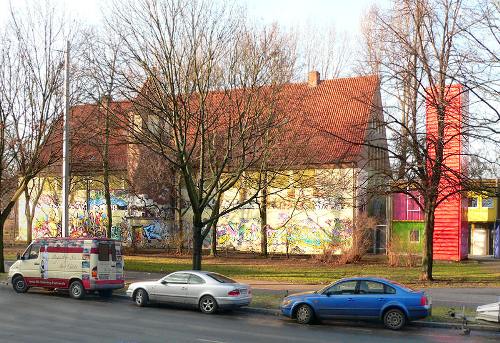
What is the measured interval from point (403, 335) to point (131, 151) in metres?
28.0

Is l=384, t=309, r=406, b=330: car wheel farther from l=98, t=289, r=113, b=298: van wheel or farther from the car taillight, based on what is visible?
l=98, t=289, r=113, b=298: van wheel

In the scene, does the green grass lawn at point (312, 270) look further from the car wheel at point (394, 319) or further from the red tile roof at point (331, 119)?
the car wheel at point (394, 319)

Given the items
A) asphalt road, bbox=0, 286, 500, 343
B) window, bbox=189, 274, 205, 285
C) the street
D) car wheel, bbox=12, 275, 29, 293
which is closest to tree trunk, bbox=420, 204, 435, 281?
the street

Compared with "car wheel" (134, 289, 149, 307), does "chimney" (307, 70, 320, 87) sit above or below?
above

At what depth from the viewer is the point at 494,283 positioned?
25.0 meters

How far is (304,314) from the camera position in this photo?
16.0 m

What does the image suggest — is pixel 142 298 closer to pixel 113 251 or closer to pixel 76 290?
pixel 113 251

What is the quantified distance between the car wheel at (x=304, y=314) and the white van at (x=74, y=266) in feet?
24.7

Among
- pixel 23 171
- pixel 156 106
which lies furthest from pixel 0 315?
pixel 23 171

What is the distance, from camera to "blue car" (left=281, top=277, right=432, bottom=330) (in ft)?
49.1

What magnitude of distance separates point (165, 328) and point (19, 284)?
32.2 feet

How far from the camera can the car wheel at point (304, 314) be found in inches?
627

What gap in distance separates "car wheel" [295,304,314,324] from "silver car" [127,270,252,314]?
203 cm

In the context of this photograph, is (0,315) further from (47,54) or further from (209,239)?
(209,239)
